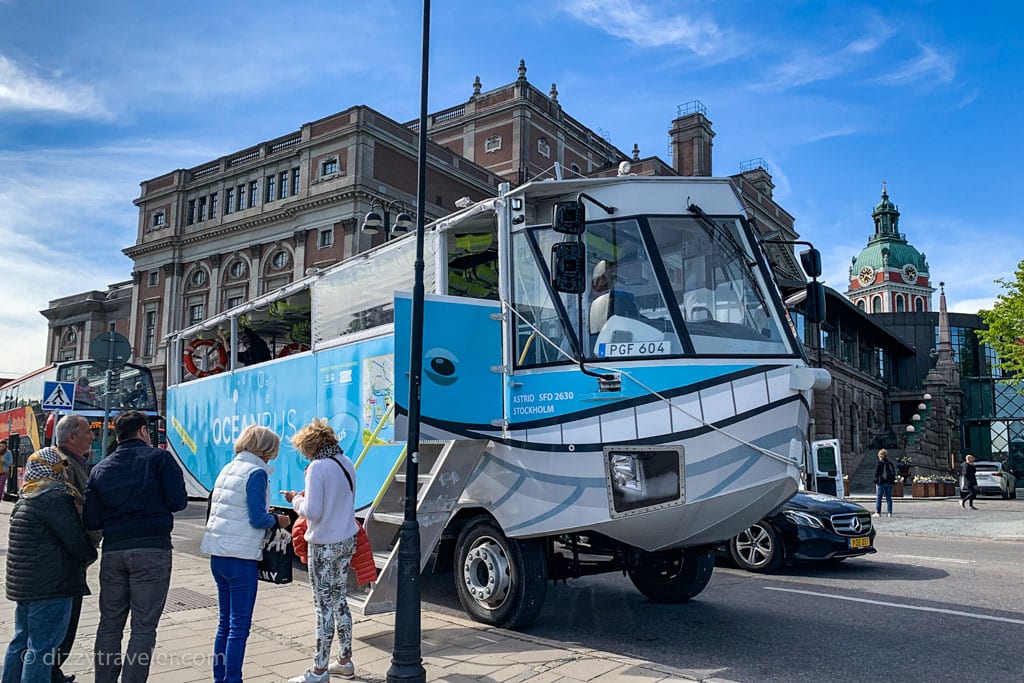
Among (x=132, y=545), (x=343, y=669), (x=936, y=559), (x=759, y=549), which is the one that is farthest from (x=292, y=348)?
(x=936, y=559)

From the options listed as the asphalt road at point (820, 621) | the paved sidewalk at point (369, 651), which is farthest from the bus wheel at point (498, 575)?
the asphalt road at point (820, 621)

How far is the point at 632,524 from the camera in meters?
6.51

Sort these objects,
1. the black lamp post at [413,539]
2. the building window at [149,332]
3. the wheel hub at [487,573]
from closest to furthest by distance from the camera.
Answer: the black lamp post at [413,539]
the wheel hub at [487,573]
the building window at [149,332]

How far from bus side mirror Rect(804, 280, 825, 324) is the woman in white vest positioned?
4646 millimetres

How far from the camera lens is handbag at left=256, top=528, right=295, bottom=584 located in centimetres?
546

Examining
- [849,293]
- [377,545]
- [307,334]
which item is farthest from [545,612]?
[849,293]

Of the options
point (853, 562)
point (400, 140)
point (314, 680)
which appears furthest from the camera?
point (400, 140)

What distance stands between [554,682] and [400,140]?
44.3m

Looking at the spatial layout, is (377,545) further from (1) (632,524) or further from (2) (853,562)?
(2) (853,562)

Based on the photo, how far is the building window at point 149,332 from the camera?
57094 mm

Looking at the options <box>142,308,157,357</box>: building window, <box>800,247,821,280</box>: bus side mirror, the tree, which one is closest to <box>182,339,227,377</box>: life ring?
<box>800,247,821,280</box>: bus side mirror

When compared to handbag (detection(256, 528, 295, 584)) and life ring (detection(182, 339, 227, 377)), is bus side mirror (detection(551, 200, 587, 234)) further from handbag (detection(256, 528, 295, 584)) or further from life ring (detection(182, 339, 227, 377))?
life ring (detection(182, 339, 227, 377))

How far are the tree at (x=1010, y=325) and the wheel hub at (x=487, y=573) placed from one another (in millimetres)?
24969

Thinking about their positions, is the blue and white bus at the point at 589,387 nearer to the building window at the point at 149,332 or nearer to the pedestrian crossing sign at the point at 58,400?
the pedestrian crossing sign at the point at 58,400
